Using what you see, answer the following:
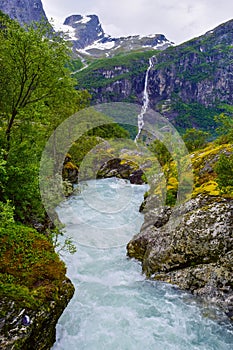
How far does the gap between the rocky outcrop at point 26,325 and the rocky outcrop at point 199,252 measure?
6.85 m

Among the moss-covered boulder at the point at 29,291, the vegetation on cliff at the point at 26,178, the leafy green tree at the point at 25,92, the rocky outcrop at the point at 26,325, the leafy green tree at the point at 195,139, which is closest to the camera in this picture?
the rocky outcrop at the point at 26,325

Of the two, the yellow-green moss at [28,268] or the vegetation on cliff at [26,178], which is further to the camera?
the vegetation on cliff at [26,178]

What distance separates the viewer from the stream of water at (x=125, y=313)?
10.5 m

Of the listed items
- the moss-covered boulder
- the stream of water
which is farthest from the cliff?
the moss-covered boulder

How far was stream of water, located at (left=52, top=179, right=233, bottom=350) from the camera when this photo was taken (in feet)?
34.4

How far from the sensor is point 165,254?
14.9m

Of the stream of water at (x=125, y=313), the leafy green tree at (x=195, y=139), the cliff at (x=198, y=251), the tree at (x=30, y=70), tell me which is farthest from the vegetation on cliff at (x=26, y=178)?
the leafy green tree at (x=195, y=139)

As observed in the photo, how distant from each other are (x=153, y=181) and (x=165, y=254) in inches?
698

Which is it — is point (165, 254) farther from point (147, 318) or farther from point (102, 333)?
point (102, 333)

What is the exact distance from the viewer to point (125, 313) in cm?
1216

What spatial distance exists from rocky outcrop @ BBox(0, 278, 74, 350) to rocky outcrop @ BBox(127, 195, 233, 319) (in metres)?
6.85

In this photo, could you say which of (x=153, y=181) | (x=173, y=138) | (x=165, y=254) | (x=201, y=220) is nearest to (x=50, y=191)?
(x=165, y=254)

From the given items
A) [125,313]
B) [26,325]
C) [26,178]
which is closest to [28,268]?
[26,325]

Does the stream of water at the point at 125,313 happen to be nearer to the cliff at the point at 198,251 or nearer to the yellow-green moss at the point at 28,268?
the cliff at the point at 198,251
